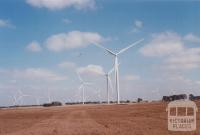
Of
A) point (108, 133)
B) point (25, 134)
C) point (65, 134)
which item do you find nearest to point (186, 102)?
point (108, 133)

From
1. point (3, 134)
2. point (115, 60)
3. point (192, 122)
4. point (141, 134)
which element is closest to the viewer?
point (192, 122)

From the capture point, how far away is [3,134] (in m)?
37.6

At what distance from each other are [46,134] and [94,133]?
383 cm

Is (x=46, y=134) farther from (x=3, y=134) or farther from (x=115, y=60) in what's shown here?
(x=115, y=60)

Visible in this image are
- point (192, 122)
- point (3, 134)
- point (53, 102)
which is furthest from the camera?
point (53, 102)

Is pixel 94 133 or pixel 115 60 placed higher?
pixel 115 60

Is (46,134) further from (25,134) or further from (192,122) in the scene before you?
(192,122)

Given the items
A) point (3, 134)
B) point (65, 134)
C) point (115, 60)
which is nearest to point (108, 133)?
point (65, 134)

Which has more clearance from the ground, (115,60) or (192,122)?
(115,60)

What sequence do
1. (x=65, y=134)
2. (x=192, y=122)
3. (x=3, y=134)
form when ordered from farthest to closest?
(x=3, y=134)
(x=65, y=134)
(x=192, y=122)

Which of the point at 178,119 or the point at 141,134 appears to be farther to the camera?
the point at 141,134

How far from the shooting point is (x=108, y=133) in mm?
32812

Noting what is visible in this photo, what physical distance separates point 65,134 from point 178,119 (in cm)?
1002

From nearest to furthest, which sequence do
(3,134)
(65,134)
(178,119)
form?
(178,119), (65,134), (3,134)
